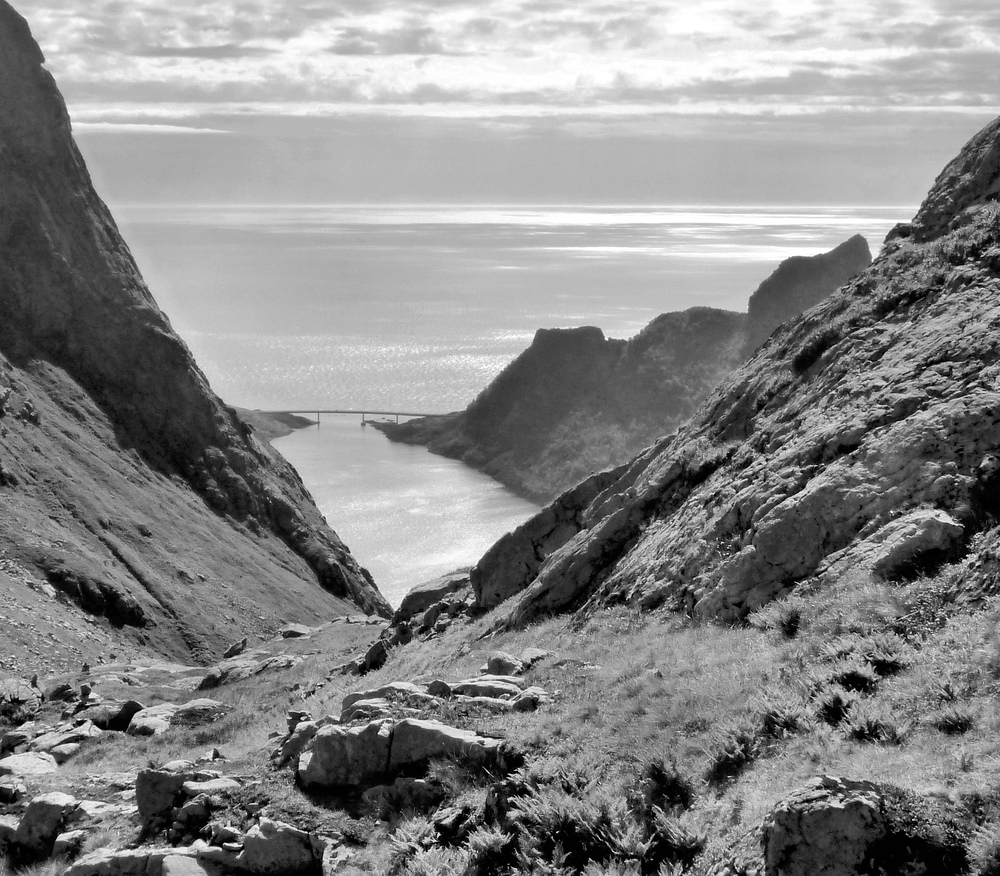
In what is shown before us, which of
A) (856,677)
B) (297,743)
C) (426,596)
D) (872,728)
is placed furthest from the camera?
(426,596)

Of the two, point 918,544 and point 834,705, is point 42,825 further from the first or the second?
point 918,544

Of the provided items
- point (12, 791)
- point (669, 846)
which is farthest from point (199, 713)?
point (669, 846)

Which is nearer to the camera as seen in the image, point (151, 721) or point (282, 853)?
point (282, 853)

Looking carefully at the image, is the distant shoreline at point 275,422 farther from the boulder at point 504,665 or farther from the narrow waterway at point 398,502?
the boulder at point 504,665

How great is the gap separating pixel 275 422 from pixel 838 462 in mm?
109017

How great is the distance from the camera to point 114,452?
169 feet

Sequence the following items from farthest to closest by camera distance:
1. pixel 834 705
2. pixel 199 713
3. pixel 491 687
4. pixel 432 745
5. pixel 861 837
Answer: pixel 199 713 < pixel 491 687 < pixel 432 745 < pixel 834 705 < pixel 861 837

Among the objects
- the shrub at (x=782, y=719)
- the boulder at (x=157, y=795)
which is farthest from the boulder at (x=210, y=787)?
the shrub at (x=782, y=719)

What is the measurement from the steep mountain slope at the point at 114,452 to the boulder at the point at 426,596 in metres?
16.2

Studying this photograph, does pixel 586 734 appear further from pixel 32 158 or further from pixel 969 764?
pixel 32 158

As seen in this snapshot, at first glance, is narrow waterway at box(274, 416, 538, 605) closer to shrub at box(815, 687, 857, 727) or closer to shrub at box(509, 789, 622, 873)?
shrub at box(509, 789, 622, 873)

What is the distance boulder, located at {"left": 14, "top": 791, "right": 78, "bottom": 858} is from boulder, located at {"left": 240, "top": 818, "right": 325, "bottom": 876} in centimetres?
383

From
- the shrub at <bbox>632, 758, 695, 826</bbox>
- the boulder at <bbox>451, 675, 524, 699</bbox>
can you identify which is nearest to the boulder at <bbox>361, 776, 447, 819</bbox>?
the boulder at <bbox>451, 675, 524, 699</bbox>

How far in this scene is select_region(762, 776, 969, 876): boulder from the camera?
245 inches
